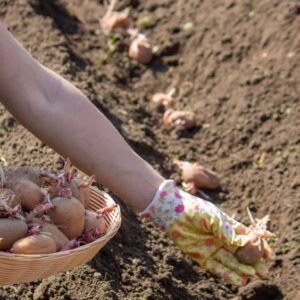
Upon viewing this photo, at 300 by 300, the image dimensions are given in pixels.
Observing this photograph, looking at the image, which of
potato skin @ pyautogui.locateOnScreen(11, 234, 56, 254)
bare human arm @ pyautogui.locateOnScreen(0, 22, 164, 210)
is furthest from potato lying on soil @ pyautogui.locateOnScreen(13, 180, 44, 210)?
bare human arm @ pyautogui.locateOnScreen(0, 22, 164, 210)

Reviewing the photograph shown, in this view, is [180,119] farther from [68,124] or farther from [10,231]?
[10,231]

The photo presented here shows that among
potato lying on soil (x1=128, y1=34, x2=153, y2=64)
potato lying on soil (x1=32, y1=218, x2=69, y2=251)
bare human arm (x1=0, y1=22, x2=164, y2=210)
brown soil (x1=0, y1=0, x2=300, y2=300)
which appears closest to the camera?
potato lying on soil (x1=32, y1=218, x2=69, y2=251)

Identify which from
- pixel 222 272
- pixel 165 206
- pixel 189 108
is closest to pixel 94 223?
pixel 165 206

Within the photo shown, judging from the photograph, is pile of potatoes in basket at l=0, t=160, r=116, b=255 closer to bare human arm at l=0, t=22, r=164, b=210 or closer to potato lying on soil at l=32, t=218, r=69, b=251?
potato lying on soil at l=32, t=218, r=69, b=251

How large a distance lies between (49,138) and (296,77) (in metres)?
2.60

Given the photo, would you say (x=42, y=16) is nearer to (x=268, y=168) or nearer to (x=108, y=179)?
(x=268, y=168)

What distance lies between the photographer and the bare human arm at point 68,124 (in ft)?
9.03

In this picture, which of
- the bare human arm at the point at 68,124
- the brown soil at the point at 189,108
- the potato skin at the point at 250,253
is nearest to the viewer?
the bare human arm at the point at 68,124

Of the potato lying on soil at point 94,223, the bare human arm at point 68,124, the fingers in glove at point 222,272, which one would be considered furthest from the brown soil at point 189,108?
the potato lying on soil at point 94,223

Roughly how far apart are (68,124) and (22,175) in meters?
0.37

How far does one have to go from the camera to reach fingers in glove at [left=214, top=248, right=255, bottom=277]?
2949 millimetres

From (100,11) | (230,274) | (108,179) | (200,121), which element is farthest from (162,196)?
(100,11)

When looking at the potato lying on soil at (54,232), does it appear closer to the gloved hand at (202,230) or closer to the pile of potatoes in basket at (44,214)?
the pile of potatoes in basket at (44,214)

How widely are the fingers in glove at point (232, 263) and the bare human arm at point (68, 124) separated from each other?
350mm
